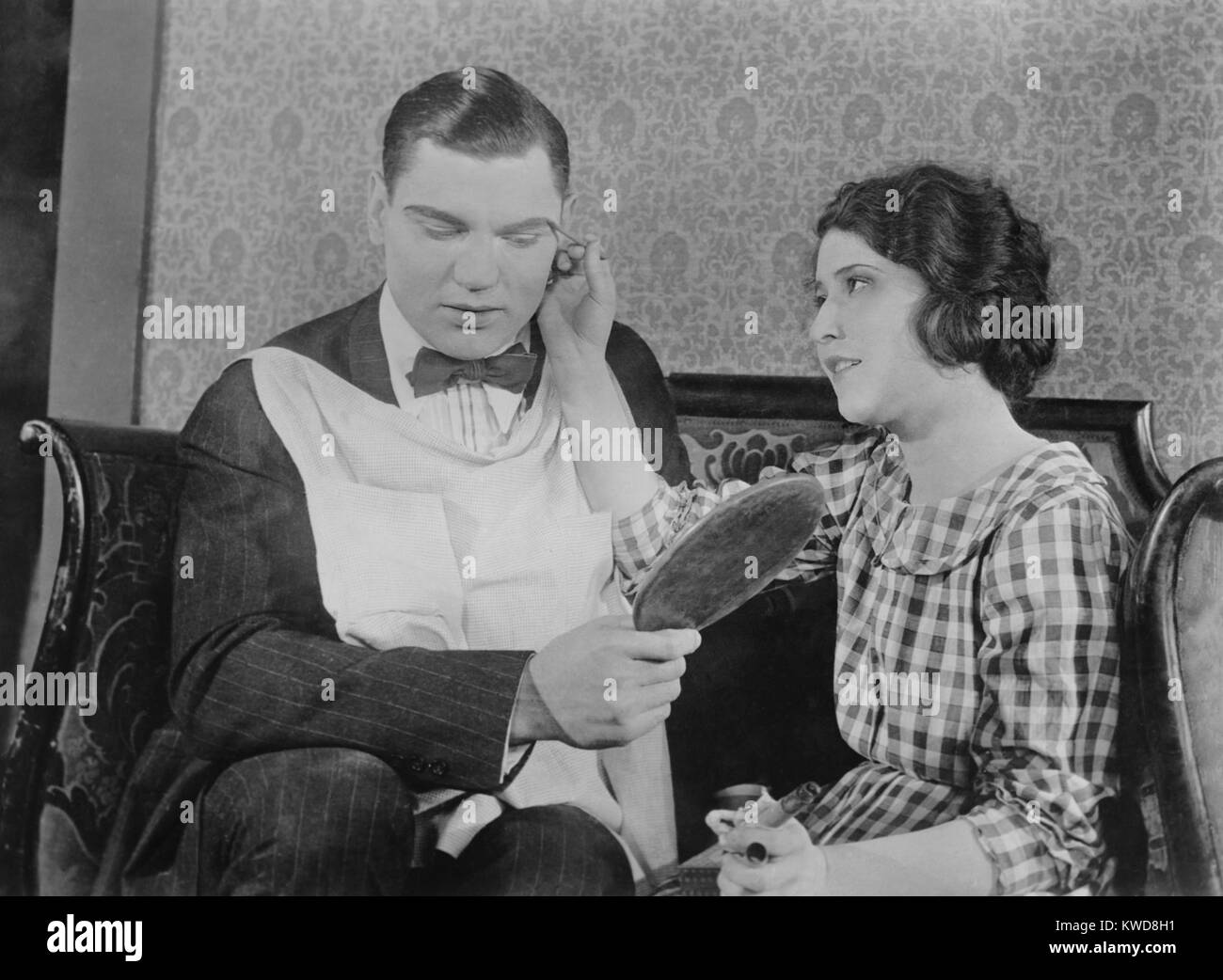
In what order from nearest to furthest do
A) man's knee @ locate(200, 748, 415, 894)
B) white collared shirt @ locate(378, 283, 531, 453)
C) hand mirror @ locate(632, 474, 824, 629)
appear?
1. man's knee @ locate(200, 748, 415, 894)
2. hand mirror @ locate(632, 474, 824, 629)
3. white collared shirt @ locate(378, 283, 531, 453)

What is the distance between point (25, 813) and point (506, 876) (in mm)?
847

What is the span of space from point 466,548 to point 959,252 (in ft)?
3.52

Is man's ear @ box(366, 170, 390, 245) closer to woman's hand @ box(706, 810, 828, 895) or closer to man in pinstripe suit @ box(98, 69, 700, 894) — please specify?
man in pinstripe suit @ box(98, 69, 700, 894)

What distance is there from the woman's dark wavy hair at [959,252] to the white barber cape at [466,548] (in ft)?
2.32

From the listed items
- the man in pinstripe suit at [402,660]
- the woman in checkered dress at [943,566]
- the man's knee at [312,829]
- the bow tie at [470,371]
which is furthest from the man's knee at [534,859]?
the bow tie at [470,371]

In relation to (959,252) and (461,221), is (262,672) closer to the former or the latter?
(461,221)

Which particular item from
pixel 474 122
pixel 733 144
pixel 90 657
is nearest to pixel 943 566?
pixel 733 144

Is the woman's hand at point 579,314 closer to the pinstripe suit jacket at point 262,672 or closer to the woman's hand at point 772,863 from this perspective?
the pinstripe suit jacket at point 262,672

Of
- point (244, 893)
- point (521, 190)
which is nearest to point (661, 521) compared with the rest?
point (521, 190)

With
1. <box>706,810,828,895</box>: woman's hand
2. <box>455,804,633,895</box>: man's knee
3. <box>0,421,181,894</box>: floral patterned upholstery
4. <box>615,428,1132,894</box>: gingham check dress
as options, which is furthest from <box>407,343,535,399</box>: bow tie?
<box>706,810,828,895</box>: woman's hand

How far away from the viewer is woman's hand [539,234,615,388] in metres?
2.38

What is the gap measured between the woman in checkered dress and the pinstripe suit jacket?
0.45 metres

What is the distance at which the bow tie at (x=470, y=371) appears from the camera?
2350mm

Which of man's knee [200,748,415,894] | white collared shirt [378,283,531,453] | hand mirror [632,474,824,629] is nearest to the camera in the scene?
man's knee [200,748,415,894]
